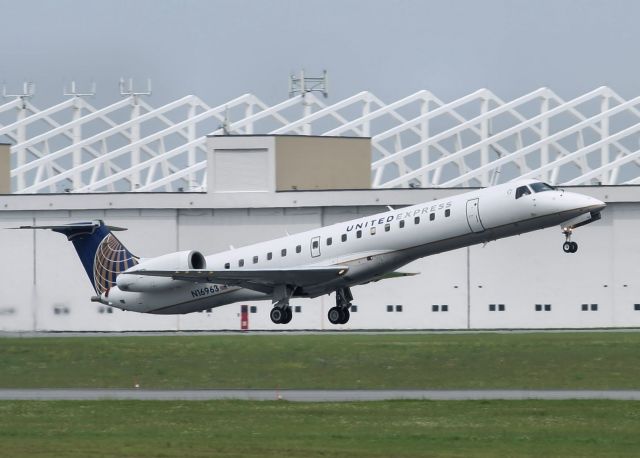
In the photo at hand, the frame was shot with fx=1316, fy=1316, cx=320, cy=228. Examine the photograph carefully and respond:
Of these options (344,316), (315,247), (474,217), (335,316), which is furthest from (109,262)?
(474,217)

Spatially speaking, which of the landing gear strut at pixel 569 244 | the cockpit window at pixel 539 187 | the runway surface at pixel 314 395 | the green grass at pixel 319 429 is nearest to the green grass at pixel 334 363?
the runway surface at pixel 314 395

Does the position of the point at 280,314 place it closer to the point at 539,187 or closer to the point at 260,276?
the point at 260,276

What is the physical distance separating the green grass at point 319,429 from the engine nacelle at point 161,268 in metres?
12.8

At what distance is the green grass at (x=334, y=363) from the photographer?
136 feet

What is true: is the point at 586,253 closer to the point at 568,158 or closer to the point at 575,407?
the point at 568,158

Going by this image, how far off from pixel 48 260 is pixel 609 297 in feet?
87.9

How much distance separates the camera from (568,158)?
7031cm

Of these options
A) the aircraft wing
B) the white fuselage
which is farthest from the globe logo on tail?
the aircraft wing

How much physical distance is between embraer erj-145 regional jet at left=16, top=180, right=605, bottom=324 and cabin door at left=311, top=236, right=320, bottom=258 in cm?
4

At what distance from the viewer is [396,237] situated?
41.1 m

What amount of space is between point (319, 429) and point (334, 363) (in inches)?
668

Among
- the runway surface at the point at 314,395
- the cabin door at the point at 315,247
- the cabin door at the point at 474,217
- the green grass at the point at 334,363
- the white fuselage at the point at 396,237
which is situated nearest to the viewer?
the runway surface at the point at 314,395

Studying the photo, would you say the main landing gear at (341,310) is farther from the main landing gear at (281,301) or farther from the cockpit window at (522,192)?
the cockpit window at (522,192)

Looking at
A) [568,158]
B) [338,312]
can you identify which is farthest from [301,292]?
[568,158]
